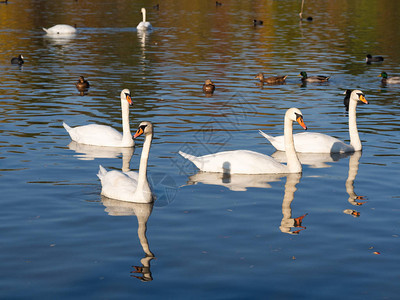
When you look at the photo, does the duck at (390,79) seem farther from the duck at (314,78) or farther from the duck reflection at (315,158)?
the duck reflection at (315,158)

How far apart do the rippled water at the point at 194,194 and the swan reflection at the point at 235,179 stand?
0.08 metres

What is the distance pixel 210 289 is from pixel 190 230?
8.47 ft

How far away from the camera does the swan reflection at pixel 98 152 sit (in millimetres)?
18020

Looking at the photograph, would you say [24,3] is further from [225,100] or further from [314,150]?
[314,150]

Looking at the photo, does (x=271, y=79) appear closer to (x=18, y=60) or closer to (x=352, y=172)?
(x=18, y=60)

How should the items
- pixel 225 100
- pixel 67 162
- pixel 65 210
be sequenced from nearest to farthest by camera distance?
1. pixel 65 210
2. pixel 67 162
3. pixel 225 100

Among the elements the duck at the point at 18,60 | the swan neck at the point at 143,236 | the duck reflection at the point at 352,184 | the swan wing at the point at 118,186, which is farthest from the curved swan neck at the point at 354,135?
the duck at the point at 18,60

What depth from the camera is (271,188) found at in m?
15.3

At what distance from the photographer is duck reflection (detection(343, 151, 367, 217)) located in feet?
44.7

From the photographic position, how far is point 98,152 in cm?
1870

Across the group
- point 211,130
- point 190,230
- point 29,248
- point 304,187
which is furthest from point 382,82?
point 29,248

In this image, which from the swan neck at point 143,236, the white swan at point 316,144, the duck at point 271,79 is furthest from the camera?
the duck at point 271,79

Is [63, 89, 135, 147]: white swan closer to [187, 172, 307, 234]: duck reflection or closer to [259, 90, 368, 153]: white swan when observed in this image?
[187, 172, 307, 234]: duck reflection

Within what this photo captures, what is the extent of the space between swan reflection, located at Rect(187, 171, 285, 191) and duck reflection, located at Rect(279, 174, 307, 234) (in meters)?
0.38
